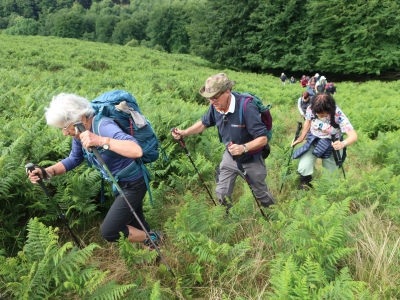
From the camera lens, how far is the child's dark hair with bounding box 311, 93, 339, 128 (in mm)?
4312

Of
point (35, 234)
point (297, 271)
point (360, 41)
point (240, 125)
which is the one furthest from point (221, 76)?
point (360, 41)

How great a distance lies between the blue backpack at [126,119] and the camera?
292cm

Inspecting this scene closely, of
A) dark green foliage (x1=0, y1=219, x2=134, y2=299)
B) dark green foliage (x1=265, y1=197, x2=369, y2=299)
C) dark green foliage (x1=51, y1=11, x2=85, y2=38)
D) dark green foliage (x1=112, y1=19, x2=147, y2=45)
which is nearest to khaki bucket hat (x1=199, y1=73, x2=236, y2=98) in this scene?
dark green foliage (x1=265, y1=197, x2=369, y2=299)

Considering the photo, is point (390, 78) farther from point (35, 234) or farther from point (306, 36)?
point (35, 234)

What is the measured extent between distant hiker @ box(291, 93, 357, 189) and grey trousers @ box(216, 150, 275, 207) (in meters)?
1.11

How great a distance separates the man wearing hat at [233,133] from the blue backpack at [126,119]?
80 cm

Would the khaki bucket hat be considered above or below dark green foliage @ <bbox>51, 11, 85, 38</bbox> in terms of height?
above

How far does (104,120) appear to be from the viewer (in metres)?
2.82

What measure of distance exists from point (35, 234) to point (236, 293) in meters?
2.02

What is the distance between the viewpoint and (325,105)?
4.32 metres

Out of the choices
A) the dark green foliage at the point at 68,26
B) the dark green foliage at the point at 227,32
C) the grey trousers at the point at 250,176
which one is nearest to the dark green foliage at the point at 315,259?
the grey trousers at the point at 250,176

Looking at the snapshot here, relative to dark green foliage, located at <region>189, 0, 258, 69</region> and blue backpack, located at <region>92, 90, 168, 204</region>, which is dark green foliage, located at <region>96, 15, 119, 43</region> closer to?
dark green foliage, located at <region>189, 0, 258, 69</region>

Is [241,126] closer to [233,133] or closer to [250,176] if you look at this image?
[233,133]

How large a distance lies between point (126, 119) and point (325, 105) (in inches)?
114
